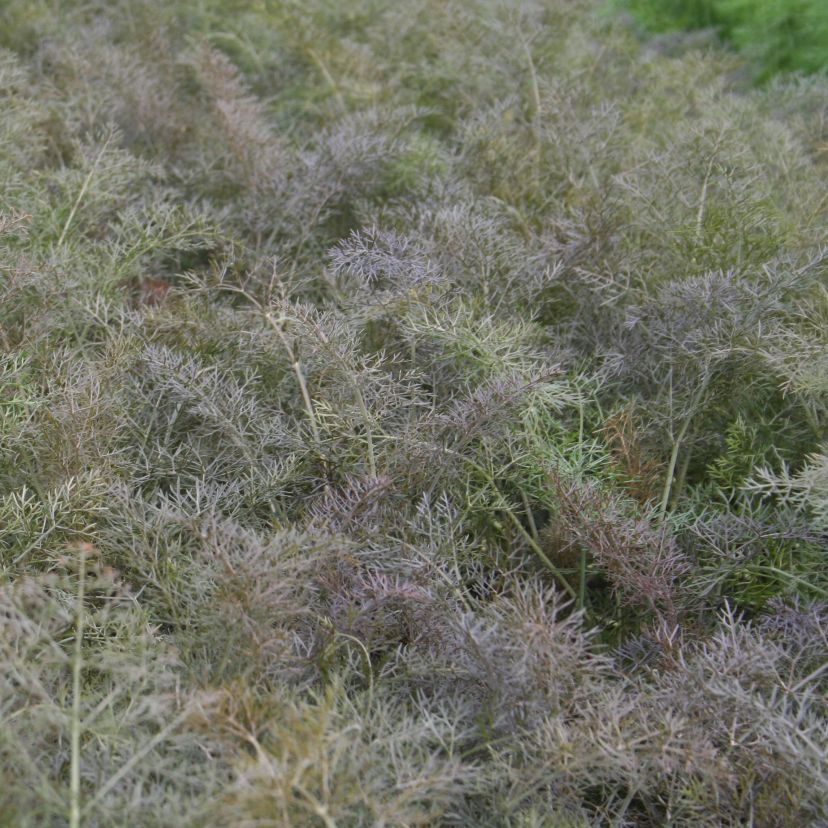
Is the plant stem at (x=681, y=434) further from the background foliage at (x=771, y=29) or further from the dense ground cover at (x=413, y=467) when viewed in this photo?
the background foliage at (x=771, y=29)

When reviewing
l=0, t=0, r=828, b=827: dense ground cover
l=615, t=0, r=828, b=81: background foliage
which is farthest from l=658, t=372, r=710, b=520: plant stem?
l=615, t=0, r=828, b=81: background foliage

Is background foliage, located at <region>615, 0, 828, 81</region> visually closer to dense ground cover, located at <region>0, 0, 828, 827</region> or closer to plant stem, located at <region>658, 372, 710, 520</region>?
dense ground cover, located at <region>0, 0, 828, 827</region>

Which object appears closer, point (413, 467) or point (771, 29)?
point (413, 467)

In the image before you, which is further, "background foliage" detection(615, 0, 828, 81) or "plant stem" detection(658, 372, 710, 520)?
"background foliage" detection(615, 0, 828, 81)

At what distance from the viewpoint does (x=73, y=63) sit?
2.46 m

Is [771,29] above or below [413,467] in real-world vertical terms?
above

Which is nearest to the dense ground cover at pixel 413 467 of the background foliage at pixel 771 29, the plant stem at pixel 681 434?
the plant stem at pixel 681 434

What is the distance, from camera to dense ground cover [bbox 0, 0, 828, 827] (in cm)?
112

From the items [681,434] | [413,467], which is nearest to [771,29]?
[681,434]

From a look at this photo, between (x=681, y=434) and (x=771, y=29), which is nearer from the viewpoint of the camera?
(x=681, y=434)

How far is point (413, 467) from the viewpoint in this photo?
151cm

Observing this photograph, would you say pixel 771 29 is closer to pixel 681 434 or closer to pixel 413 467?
pixel 681 434

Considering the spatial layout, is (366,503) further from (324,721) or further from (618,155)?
(618,155)

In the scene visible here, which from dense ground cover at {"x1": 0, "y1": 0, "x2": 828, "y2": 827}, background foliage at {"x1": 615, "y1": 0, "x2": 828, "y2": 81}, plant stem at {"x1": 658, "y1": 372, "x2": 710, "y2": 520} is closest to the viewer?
dense ground cover at {"x1": 0, "y1": 0, "x2": 828, "y2": 827}
